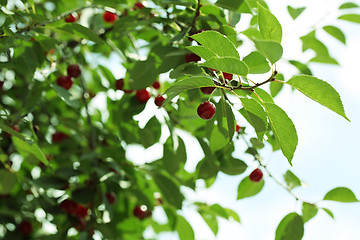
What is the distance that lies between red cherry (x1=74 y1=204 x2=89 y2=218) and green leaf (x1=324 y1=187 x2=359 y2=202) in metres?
1.09

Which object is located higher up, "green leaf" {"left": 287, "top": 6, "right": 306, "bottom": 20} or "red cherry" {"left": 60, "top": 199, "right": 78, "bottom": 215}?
"green leaf" {"left": 287, "top": 6, "right": 306, "bottom": 20}

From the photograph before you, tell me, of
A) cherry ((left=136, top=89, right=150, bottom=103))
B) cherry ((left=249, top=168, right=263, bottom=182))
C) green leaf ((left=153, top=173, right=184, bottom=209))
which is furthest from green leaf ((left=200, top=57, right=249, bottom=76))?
green leaf ((left=153, top=173, right=184, bottom=209))

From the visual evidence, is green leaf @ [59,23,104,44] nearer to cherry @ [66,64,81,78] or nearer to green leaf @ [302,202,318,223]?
cherry @ [66,64,81,78]

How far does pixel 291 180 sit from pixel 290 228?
18cm

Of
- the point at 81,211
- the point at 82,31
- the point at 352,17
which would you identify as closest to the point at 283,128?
the point at 82,31

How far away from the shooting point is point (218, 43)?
3.05 ft

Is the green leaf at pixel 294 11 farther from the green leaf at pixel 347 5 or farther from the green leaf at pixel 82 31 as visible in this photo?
the green leaf at pixel 82 31

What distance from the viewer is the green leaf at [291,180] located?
1.51 metres

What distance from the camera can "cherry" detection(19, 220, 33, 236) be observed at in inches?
84.4

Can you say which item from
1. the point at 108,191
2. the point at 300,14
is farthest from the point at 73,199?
the point at 300,14

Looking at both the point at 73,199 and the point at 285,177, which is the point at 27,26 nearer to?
the point at 73,199

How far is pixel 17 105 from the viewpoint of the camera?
2.28 m

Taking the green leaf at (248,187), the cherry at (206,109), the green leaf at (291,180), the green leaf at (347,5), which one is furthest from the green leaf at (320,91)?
the green leaf at (347,5)

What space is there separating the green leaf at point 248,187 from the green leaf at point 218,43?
86 centimetres
